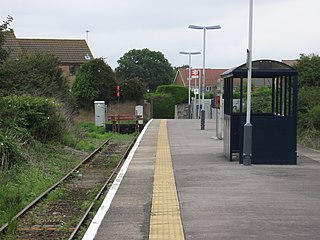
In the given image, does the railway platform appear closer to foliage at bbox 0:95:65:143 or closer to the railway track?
the railway track

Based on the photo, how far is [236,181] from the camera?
1288cm

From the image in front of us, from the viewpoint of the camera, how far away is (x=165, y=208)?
31.9 feet

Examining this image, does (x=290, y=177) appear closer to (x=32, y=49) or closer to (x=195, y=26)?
(x=195, y=26)

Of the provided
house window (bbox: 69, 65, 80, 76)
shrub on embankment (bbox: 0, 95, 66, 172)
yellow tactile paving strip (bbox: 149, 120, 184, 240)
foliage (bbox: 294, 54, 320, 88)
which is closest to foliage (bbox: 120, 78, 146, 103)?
house window (bbox: 69, 65, 80, 76)

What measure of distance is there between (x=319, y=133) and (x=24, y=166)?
12.0 metres

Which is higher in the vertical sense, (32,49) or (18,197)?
(32,49)

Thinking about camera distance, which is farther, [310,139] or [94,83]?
[94,83]

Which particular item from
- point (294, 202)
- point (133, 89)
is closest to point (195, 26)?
point (133, 89)

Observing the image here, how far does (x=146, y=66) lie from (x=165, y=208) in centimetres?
10082

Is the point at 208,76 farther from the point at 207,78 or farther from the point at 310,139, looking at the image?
the point at 310,139

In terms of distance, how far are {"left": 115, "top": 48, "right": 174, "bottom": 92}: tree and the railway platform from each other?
301 ft

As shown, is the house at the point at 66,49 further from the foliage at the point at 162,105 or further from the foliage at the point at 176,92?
the foliage at the point at 162,105

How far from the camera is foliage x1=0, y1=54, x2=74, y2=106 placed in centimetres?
2319

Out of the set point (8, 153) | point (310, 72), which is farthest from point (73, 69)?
point (8, 153)
